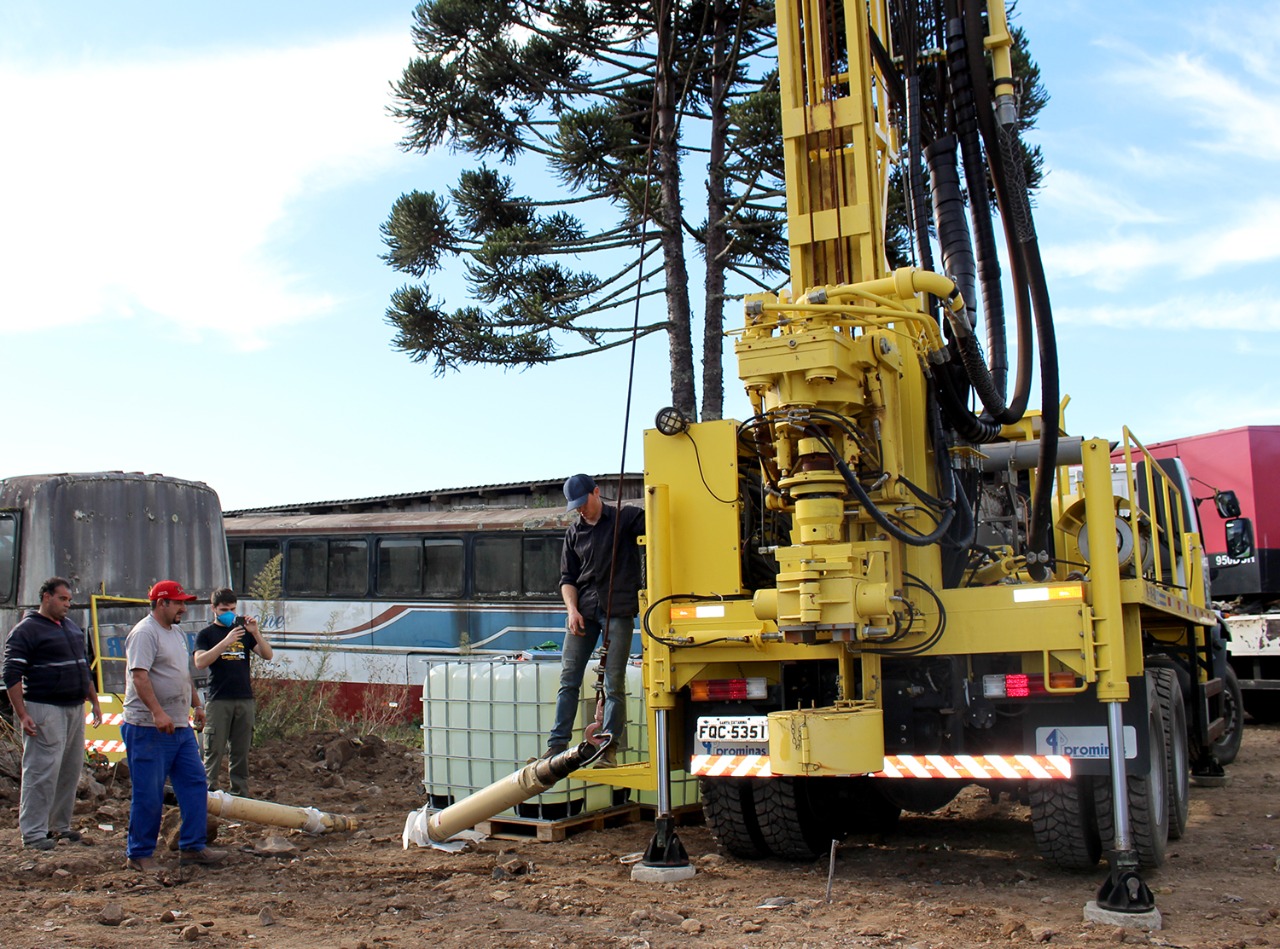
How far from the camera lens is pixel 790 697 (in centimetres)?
739

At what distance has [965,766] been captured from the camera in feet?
21.4

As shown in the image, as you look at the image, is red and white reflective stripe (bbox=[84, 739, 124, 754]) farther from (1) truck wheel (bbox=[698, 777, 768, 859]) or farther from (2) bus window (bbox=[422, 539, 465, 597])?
(2) bus window (bbox=[422, 539, 465, 597])

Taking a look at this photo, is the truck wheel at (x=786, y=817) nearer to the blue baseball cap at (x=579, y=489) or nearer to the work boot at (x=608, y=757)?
the work boot at (x=608, y=757)

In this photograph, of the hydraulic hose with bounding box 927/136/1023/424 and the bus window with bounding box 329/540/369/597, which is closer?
the hydraulic hose with bounding box 927/136/1023/424

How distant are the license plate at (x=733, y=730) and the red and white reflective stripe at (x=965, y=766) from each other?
98mm

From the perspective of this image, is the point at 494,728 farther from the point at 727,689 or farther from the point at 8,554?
the point at 8,554

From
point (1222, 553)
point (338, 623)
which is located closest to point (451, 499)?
point (338, 623)

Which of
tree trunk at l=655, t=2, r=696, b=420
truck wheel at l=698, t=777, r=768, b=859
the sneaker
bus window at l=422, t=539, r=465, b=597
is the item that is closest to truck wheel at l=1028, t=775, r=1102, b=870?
truck wheel at l=698, t=777, r=768, b=859

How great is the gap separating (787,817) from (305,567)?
1421 centimetres

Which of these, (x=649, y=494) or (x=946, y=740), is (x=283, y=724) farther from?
(x=946, y=740)

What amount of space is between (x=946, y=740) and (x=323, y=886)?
11.9 ft

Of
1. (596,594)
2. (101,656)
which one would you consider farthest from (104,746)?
(596,594)

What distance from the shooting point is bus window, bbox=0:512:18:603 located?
536 inches

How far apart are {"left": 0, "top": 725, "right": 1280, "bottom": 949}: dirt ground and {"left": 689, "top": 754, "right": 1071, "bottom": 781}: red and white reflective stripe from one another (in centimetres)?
64
